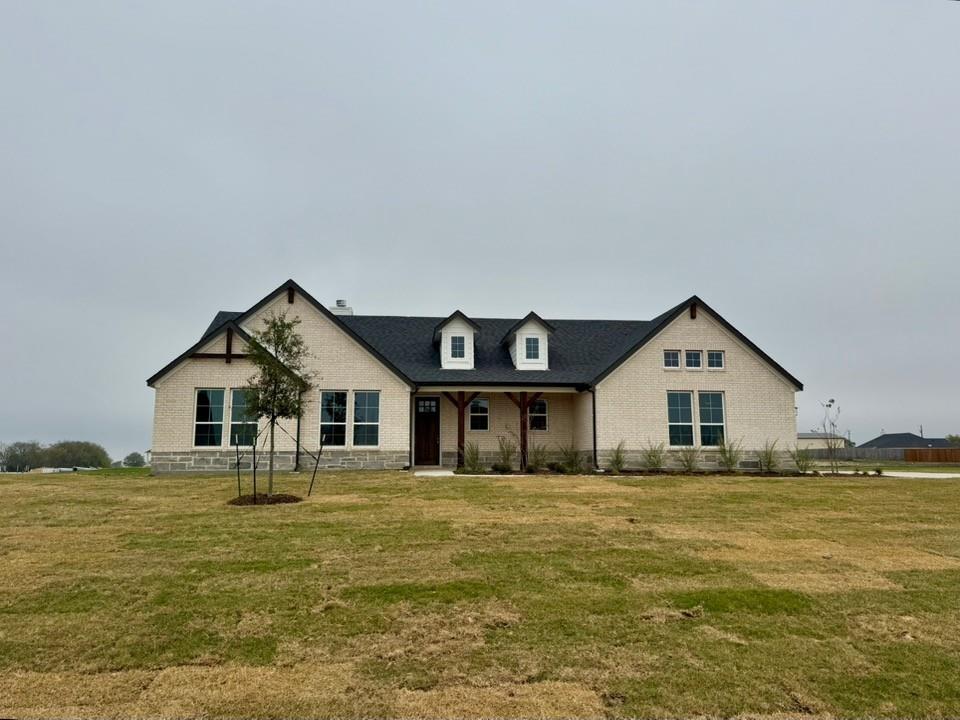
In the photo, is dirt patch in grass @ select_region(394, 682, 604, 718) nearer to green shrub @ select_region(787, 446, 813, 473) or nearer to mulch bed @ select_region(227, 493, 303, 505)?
mulch bed @ select_region(227, 493, 303, 505)

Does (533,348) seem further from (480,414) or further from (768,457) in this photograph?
(768,457)

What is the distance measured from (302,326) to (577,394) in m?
10.5

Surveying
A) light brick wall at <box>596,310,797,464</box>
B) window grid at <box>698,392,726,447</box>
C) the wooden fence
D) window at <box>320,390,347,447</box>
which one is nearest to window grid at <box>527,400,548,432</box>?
light brick wall at <box>596,310,797,464</box>

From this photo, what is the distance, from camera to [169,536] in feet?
28.2

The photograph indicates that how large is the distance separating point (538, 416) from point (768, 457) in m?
8.37

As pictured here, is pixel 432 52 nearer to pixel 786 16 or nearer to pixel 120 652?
pixel 786 16

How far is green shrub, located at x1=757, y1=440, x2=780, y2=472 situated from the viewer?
2089 centimetres

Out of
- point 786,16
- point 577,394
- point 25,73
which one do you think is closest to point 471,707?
point 786,16

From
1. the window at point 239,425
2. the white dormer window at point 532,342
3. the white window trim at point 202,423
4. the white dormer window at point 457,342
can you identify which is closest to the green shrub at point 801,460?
the white dormer window at point 532,342

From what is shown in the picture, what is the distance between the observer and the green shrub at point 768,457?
20891 mm

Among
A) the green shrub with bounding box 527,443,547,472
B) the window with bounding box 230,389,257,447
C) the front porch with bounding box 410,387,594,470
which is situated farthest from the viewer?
the front porch with bounding box 410,387,594,470

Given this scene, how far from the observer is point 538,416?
23.3m

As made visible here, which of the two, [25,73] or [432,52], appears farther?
[432,52]

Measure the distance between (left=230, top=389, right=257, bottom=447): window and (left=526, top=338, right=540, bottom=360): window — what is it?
1037cm
